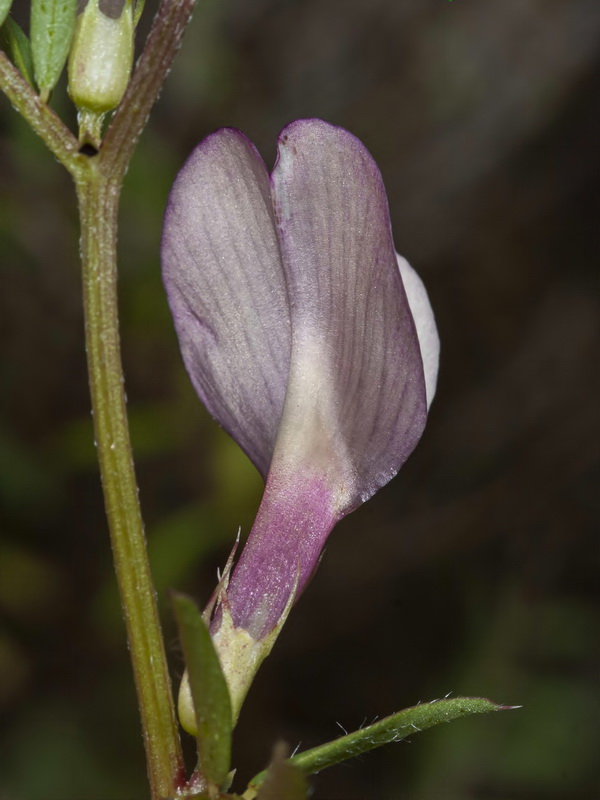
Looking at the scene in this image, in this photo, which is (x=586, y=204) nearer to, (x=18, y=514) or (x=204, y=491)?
(x=204, y=491)

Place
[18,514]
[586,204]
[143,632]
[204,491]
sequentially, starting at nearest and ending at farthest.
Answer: [143,632], [18,514], [204,491], [586,204]

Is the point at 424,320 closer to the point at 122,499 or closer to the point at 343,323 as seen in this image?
the point at 343,323

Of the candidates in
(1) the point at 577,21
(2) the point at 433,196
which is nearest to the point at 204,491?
(2) the point at 433,196

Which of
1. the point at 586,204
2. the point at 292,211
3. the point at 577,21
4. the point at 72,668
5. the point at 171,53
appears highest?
the point at 171,53

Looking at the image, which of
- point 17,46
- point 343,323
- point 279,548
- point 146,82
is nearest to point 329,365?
point 343,323

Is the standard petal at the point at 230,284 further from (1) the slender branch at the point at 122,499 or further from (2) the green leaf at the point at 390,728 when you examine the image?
(2) the green leaf at the point at 390,728

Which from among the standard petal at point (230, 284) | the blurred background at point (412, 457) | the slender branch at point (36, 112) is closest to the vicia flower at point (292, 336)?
the standard petal at point (230, 284)
